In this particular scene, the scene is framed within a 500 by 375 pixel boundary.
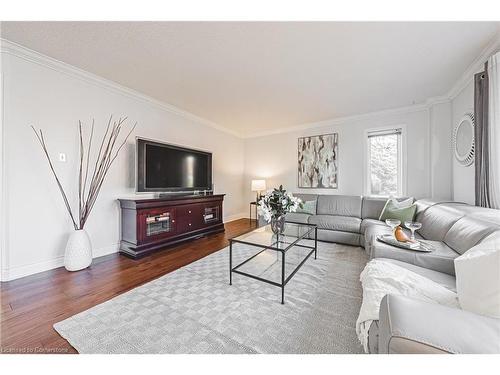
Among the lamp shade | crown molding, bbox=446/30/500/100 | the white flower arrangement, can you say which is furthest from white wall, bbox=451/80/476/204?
the lamp shade

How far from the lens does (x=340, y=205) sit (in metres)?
3.64

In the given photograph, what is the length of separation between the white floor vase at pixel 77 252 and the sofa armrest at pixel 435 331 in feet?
A: 9.13

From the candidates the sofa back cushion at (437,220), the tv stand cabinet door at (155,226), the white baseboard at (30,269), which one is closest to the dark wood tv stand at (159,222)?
the tv stand cabinet door at (155,226)

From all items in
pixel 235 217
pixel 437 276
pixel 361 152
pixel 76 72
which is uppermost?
pixel 76 72

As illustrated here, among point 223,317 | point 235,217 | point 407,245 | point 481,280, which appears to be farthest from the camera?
point 235,217

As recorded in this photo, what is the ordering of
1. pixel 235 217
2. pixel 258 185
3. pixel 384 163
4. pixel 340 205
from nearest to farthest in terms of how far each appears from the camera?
pixel 340 205 < pixel 384 163 < pixel 258 185 < pixel 235 217

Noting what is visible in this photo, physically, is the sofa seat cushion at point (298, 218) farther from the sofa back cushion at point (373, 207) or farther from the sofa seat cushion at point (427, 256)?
the sofa seat cushion at point (427, 256)

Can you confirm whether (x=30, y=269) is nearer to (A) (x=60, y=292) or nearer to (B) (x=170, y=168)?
(A) (x=60, y=292)

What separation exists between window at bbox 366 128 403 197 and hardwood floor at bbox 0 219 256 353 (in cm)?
337

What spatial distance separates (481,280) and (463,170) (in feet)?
9.04

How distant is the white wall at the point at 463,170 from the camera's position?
2.53m

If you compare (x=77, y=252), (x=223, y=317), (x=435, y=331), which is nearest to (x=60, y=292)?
(x=77, y=252)

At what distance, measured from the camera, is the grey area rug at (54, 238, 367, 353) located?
1179mm
